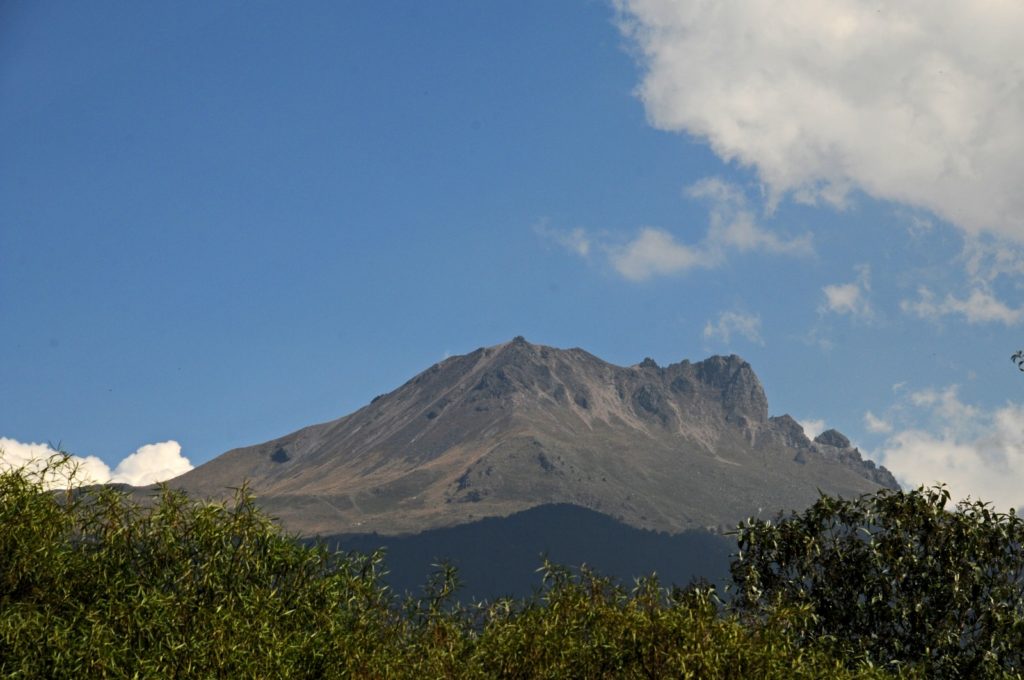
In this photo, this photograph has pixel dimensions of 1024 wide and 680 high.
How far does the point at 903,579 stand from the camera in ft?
125

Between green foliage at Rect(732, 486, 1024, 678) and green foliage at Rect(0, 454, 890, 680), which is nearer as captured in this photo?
green foliage at Rect(0, 454, 890, 680)

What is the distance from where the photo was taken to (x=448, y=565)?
1225 inches

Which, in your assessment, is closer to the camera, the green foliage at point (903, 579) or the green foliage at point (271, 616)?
the green foliage at point (271, 616)

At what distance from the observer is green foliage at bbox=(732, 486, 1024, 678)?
35938mm

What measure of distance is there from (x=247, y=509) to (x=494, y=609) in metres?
7.23

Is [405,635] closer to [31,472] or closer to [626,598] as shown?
[626,598]

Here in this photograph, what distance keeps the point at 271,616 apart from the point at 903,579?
2182 cm

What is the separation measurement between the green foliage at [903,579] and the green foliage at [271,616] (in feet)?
18.2

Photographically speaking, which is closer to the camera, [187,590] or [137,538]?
[187,590]

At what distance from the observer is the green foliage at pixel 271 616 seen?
932 inches

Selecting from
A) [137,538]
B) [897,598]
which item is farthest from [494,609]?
[897,598]

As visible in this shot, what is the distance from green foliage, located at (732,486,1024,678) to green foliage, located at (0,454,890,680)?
18.2ft

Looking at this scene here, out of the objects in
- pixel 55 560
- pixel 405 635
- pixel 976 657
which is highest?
pixel 55 560

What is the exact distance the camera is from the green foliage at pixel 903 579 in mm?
35938
